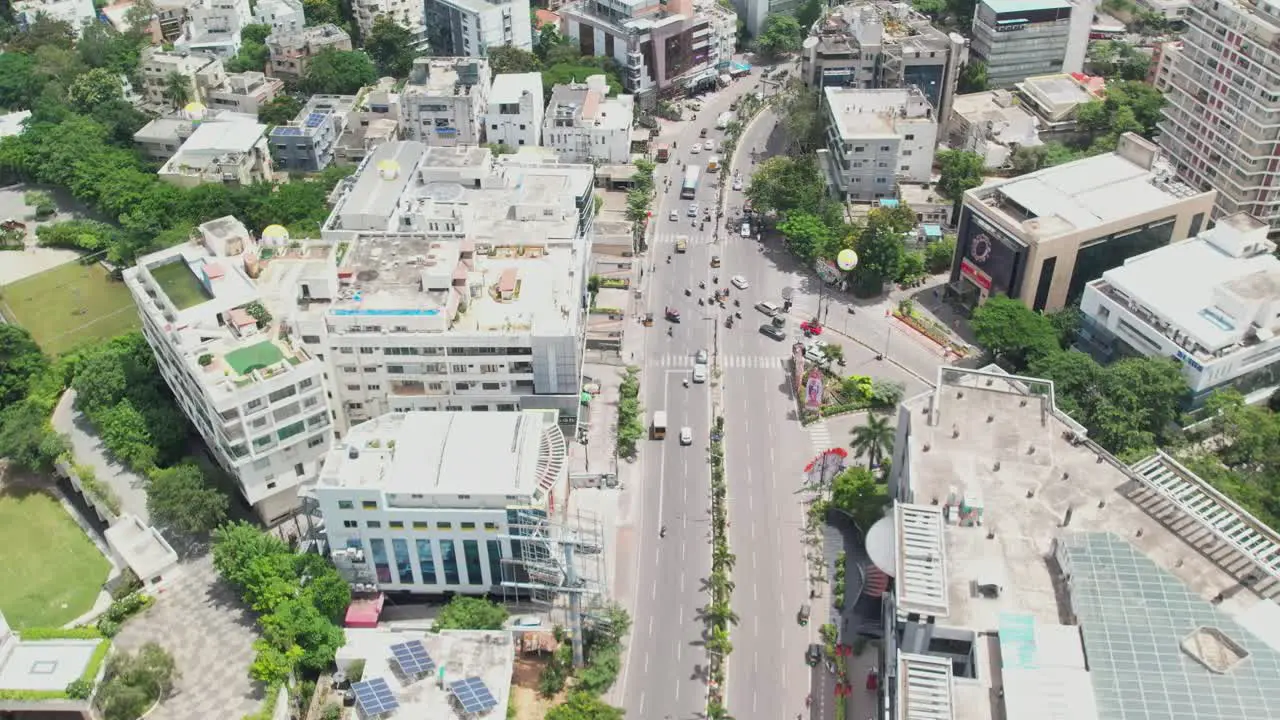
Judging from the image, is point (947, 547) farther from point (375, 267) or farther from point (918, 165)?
point (918, 165)

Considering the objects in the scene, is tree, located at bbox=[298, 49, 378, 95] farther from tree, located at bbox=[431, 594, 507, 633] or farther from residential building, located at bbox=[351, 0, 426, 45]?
tree, located at bbox=[431, 594, 507, 633]

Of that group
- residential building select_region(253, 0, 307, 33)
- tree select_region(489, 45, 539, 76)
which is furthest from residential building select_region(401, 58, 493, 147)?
residential building select_region(253, 0, 307, 33)

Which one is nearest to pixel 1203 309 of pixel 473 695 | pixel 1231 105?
pixel 1231 105

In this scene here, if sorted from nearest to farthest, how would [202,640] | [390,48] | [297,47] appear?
[202,640], [297,47], [390,48]

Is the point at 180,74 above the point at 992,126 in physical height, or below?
above

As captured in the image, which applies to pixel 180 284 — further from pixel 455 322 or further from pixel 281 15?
pixel 281 15

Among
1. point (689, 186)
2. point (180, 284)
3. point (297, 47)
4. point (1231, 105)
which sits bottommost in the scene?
point (689, 186)

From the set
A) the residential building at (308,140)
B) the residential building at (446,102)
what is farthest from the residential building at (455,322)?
the residential building at (308,140)

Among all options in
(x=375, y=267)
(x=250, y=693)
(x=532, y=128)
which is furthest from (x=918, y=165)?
(x=250, y=693)
